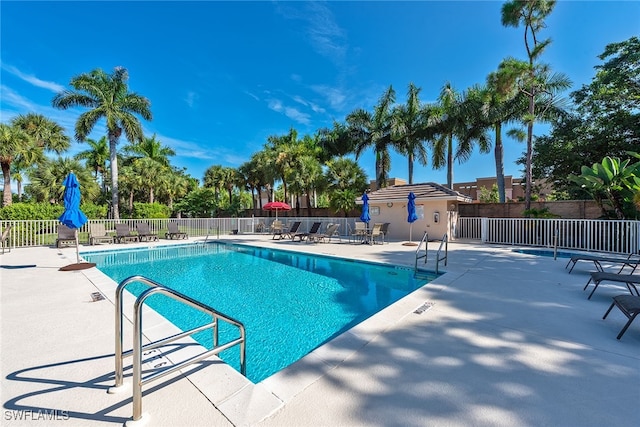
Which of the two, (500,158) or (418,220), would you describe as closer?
A: (418,220)

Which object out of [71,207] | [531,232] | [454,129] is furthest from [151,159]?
[531,232]

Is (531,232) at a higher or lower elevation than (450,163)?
lower

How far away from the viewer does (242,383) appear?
2.50 m

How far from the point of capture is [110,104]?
1986 centimetres

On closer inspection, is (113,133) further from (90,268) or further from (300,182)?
(90,268)

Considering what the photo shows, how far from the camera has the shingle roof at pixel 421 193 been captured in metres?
14.5

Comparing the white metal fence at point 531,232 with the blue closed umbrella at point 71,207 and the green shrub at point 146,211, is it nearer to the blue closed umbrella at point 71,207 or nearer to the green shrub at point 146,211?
the green shrub at point 146,211

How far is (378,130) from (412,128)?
279 centimetres

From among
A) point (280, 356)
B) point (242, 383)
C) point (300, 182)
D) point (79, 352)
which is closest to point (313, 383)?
point (242, 383)

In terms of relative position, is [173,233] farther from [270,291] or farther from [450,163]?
[450,163]

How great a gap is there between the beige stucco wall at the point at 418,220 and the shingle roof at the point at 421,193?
1.34 ft

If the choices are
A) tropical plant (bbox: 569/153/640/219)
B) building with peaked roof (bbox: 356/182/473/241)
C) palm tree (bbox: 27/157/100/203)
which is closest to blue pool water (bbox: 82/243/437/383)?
building with peaked roof (bbox: 356/182/473/241)

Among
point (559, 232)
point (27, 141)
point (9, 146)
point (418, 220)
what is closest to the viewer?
point (559, 232)

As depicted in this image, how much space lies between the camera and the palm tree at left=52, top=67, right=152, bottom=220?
19.0 meters
